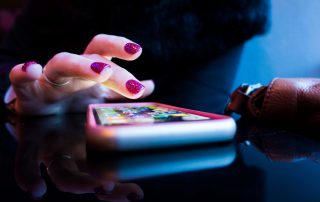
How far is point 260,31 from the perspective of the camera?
650 millimetres

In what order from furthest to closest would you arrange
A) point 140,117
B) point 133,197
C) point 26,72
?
point 26,72 → point 140,117 → point 133,197

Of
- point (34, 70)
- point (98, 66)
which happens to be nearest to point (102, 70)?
point (98, 66)

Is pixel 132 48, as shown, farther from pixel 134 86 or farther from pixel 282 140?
pixel 282 140

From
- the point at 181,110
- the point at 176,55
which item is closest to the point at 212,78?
the point at 176,55

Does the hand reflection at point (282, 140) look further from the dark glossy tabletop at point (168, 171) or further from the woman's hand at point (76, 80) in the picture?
the woman's hand at point (76, 80)

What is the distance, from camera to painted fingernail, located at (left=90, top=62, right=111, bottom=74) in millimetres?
304

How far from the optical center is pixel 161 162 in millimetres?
197

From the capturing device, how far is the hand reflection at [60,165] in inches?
6.2

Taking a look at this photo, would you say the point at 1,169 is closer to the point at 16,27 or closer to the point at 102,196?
the point at 102,196

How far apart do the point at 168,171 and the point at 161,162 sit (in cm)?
Answer: 1

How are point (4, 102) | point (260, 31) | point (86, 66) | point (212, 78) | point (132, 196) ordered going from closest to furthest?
1. point (132, 196)
2. point (86, 66)
3. point (4, 102)
4. point (260, 31)
5. point (212, 78)

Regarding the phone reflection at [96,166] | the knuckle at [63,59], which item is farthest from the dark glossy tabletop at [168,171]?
the knuckle at [63,59]

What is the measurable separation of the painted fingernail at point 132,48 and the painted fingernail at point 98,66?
6cm

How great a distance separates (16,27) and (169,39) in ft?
1.18
